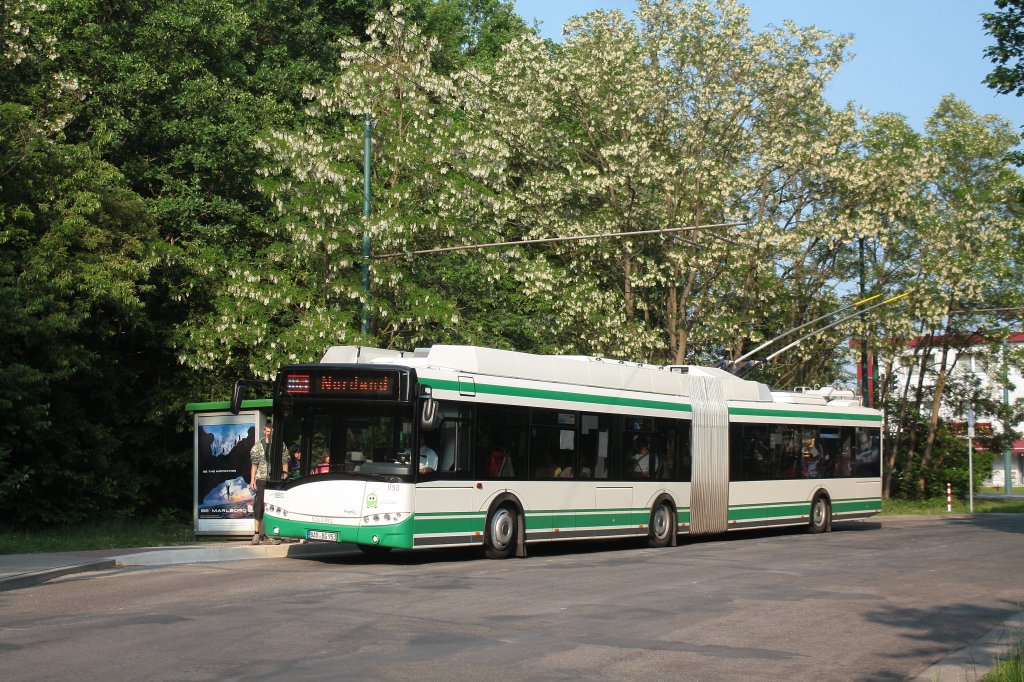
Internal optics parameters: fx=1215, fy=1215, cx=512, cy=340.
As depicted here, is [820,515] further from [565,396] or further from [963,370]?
[963,370]

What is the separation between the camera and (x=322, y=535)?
16.9 meters

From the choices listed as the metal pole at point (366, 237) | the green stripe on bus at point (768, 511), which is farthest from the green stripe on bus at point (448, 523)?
the green stripe on bus at point (768, 511)

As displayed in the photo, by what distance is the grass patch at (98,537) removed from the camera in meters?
18.9

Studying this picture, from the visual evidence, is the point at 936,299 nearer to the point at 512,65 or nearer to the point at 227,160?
the point at 512,65

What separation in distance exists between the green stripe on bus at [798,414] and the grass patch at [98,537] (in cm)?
1183

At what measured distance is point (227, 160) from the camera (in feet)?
103

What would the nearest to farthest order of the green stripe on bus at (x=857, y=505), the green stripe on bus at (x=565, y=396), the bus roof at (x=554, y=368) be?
the green stripe on bus at (x=565, y=396) → the bus roof at (x=554, y=368) → the green stripe on bus at (x=857, y=505)

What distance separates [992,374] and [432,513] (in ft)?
116

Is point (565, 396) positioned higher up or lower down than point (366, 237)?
lower down

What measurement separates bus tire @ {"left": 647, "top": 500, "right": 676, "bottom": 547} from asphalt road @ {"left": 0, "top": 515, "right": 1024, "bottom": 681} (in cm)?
358

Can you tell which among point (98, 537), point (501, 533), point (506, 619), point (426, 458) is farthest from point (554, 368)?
point (506, 619)

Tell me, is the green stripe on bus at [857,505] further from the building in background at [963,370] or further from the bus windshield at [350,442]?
the bus windshield at [350,442]

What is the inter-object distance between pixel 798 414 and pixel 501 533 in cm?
1159

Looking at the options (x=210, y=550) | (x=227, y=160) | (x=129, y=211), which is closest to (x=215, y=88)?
(x=227, y=160)
